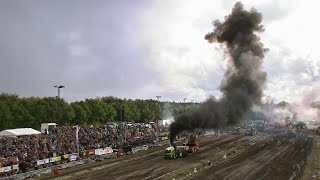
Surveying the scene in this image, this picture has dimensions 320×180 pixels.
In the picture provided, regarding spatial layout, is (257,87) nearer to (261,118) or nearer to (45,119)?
(45,119)

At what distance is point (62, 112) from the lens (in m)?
93.6

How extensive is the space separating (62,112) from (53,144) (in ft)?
149

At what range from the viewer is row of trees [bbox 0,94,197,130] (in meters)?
78.2

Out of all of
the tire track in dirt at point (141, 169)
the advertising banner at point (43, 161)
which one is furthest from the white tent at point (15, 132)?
the tire track in dirt at point (141, 169)

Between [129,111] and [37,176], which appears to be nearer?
[37,176]

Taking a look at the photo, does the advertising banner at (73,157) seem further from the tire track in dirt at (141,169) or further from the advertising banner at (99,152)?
the tire track in dirt at (141,169)

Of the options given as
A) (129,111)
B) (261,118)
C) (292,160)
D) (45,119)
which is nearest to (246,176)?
(292,160)

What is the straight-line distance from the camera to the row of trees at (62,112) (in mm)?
78188

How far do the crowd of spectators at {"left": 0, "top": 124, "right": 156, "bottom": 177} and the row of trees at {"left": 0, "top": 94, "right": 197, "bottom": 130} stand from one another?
4.50 m

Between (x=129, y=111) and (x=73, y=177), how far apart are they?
89.6 meters

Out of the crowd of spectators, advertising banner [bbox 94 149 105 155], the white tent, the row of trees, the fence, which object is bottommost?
the fence

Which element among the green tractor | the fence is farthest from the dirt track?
the fence

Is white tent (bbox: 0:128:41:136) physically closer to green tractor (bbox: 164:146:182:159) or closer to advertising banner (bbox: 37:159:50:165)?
advertising banner (bbox: 37:159:50:165)

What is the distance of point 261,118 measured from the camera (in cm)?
16700
